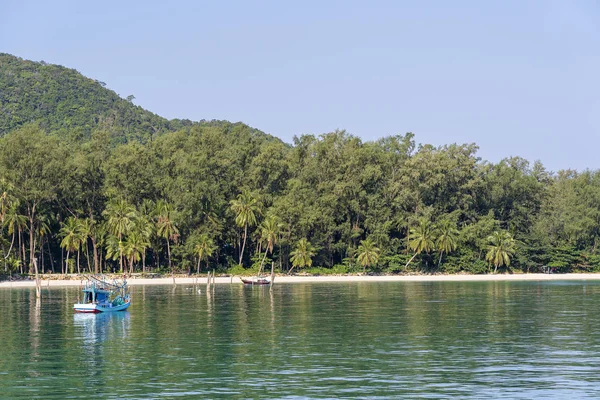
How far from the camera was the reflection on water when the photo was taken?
6130 centimetres

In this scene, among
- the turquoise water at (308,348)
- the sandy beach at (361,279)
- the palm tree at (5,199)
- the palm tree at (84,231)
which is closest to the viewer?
the turquoise water at (308,348)

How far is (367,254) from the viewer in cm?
14050

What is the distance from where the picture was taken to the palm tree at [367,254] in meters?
140

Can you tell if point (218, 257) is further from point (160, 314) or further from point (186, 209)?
point (160, 314)

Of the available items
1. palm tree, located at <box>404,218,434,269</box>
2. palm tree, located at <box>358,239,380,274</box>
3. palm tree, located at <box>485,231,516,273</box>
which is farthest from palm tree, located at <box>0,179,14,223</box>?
palm tree, located at <box>485,231,516,273</box>

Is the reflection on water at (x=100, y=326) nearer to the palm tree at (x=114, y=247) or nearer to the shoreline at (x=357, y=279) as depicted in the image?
the shoreline at (x=357, y=279)

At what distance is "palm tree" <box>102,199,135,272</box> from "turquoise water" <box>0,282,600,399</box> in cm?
3531

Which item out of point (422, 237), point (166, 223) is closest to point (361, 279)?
point (422, 237)

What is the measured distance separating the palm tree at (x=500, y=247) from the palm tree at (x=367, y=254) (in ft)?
64.1

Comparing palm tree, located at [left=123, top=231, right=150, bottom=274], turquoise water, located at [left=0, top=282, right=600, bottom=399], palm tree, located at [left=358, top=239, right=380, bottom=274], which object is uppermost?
palm tree, located at [left=123, top=231, right=150, bottom=274]

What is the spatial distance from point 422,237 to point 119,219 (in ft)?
161

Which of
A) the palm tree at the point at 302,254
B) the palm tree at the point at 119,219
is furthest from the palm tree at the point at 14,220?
the palm tree at the point at 302,254

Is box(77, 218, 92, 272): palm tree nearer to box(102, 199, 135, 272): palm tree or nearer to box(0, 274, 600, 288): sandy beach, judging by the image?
box(102, 199, 135, 272): palm tree

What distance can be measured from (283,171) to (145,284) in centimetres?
3401
